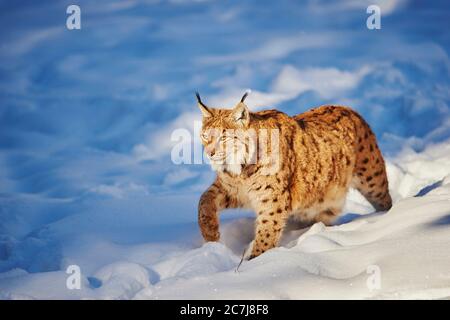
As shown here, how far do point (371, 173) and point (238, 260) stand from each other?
7.68 ft

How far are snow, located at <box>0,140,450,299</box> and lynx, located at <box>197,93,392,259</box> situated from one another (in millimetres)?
274

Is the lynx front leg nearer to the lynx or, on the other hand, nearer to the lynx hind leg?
the lynx

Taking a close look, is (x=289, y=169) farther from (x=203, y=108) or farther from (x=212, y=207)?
(x=203, y=108)

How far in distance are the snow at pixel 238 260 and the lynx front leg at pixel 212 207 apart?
0.69 ft

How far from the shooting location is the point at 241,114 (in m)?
6.32

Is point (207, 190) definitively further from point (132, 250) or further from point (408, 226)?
point (408, 226)

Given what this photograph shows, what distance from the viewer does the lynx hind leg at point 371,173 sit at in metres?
7.72

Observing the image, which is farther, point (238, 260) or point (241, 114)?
point (241, 114)

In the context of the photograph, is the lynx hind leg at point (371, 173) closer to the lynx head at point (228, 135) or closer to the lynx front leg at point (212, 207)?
the lynx front leg at point (212, 207)

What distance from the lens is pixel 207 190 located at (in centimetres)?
699

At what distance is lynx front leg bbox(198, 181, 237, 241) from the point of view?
22.2 feet

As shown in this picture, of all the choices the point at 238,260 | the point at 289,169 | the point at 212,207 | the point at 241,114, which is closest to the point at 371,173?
the point at 289,169

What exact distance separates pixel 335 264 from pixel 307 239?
797mm
